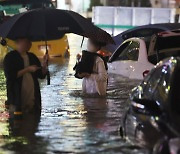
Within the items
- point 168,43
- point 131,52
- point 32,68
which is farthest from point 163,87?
point 131,52

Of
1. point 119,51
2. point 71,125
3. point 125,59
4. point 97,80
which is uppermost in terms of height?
point 119,51

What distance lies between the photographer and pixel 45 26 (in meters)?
9.90

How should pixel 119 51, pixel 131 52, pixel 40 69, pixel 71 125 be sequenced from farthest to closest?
pixel 119 51
pixel 131 52
pixel 71 125
pixel 40 69

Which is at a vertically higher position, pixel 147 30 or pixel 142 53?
pixel 147 30

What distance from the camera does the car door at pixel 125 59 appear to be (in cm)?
1273

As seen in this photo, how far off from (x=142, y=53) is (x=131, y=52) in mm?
778

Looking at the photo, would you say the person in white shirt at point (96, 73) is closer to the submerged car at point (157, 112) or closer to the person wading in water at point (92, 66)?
the person wading in water at point (92, 66)

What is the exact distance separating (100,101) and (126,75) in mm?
1362

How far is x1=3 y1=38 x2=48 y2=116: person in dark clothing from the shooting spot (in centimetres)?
925

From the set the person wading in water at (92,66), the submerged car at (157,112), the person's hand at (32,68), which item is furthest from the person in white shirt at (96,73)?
the submerged car at (157,112)

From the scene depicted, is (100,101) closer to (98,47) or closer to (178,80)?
(98,47)

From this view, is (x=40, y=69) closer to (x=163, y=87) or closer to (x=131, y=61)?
(x=163, y=87)

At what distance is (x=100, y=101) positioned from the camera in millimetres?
11812

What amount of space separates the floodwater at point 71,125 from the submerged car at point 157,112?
0.52m
